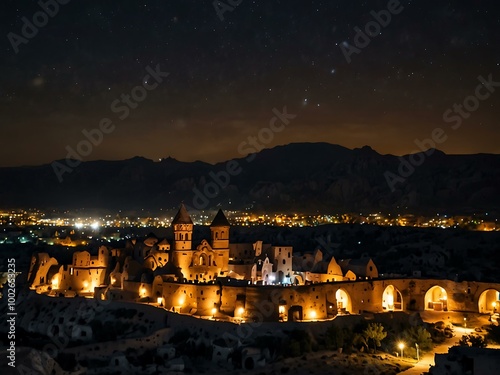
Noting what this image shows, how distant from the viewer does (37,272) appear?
205ft

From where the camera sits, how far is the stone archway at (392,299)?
178 ft

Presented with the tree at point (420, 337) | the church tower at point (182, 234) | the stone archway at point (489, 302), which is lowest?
the tree at point (420, 337)

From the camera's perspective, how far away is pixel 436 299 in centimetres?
5503

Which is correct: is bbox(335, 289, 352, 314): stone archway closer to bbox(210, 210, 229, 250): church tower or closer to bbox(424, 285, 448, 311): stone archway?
bbox(424, 285, 448, 311): stone archway

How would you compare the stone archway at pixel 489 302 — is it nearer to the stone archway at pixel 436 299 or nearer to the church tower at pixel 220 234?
the stone archway at pixel 436 299

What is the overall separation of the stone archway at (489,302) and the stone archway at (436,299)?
315 centimetres

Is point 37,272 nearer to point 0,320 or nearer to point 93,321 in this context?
point 0,320

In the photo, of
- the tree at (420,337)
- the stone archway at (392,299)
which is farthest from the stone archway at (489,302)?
the tree at (420,337)

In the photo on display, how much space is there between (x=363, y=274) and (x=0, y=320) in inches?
1470

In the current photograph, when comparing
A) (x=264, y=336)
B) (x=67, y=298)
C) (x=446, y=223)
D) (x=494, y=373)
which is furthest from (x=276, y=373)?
(x=446, y=223)

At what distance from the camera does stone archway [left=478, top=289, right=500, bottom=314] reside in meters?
52.2

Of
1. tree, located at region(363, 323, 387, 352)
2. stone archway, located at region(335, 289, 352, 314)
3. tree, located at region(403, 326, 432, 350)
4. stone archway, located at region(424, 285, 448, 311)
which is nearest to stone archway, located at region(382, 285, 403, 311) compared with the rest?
stone archway, located at region(424, 285, 448, 311)

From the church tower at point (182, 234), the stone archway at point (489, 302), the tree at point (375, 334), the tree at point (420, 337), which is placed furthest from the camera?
the church tower at point (182, 234)

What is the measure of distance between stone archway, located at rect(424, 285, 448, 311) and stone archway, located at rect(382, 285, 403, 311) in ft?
8.24
